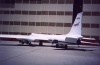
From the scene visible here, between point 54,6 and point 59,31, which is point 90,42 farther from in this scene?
point 54,6

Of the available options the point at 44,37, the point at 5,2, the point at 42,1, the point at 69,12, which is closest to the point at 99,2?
the point at 69,12

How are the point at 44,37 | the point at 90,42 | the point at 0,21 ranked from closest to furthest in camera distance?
1. the point at 44,37
2. the point at 90,42
3. the point at 0,21

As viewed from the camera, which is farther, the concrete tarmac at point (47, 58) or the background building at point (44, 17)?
the background building at point (44, 17)

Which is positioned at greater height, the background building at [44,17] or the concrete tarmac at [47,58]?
the background building at [44,17]

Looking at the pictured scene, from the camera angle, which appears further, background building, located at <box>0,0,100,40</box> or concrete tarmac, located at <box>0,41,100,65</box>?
background building, located at <box>0,0,100,40</box>

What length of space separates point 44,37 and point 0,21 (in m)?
21.3

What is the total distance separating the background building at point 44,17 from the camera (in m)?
53.4

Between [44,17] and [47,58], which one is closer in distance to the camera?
[47,58]

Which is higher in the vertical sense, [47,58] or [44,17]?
[44,17]

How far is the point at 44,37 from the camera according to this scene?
4225 centimetres

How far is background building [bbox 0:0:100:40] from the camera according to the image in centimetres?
5338

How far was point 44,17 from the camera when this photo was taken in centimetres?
5581

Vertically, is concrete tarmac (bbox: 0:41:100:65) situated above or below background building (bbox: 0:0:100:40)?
below

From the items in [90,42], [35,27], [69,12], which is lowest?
[90,42]
